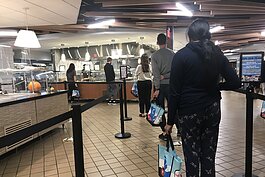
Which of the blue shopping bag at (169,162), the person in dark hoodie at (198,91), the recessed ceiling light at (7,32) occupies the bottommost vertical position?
the blue shopping bag at (169,162)

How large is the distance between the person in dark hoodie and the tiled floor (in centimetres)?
105

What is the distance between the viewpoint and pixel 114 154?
350cm

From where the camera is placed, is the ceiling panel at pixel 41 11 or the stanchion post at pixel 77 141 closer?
the stanchion post at pixel 77 141

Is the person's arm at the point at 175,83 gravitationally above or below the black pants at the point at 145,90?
above

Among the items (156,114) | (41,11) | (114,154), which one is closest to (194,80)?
(156,114)

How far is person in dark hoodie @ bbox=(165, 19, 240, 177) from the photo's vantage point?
1.76 meters

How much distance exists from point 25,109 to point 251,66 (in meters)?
4.36

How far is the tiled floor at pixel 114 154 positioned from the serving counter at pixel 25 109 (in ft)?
1.13

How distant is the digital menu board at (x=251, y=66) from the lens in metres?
4.56

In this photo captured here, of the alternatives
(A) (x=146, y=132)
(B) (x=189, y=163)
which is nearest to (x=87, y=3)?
(A) (x=146, y=132)

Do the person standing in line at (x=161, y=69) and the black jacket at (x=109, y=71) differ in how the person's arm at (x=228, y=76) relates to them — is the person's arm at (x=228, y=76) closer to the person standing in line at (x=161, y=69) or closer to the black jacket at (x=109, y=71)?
the person standing in line at (x=161, y=69)

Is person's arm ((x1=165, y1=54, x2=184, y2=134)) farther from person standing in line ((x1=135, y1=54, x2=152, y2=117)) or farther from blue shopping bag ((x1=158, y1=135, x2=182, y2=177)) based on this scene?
person standing in line ((x1=135, y1=54, x2=152, y2=117))

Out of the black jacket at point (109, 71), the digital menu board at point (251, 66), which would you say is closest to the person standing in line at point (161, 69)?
the digital menu board at point (251, 66)

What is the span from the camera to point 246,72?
471 centimetres
